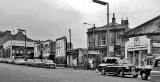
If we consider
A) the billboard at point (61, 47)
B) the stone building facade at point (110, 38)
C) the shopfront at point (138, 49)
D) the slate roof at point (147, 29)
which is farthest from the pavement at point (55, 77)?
the billboard at point (61, 47)

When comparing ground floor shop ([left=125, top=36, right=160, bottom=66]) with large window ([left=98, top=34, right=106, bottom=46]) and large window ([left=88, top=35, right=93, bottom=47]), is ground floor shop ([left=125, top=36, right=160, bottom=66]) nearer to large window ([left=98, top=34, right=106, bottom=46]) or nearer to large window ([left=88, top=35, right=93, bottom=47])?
large window ([left=98, top=34, right=106, bottom=46])

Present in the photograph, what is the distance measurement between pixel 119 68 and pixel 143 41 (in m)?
14.2

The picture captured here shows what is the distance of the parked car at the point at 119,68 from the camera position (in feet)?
105

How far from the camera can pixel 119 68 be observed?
1298 inches

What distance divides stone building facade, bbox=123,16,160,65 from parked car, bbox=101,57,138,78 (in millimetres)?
9893

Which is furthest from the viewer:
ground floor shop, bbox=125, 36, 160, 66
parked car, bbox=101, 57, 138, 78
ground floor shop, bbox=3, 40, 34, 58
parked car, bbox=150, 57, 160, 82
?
ground floor shop, bbox=3, 40, 34, 58

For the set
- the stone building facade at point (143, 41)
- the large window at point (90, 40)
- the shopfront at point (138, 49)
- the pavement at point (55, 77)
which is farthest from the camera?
the large window at point (90, 40)

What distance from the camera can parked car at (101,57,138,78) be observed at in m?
32.1

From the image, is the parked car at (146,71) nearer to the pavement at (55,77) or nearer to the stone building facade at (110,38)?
the pavement at (55,77)

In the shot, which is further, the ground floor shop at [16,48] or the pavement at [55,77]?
the ground floor shop at [16,48]

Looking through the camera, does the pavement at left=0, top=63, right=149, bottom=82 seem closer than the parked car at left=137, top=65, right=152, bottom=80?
Yes

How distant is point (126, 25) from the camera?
59.5 m

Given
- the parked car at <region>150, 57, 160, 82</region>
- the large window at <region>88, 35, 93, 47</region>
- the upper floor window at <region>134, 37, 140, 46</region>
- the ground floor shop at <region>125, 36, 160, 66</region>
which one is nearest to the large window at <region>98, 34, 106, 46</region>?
the large window at <region>88, 35, 93, 47</region>

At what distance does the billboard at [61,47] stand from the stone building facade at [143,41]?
17436 millimetres
